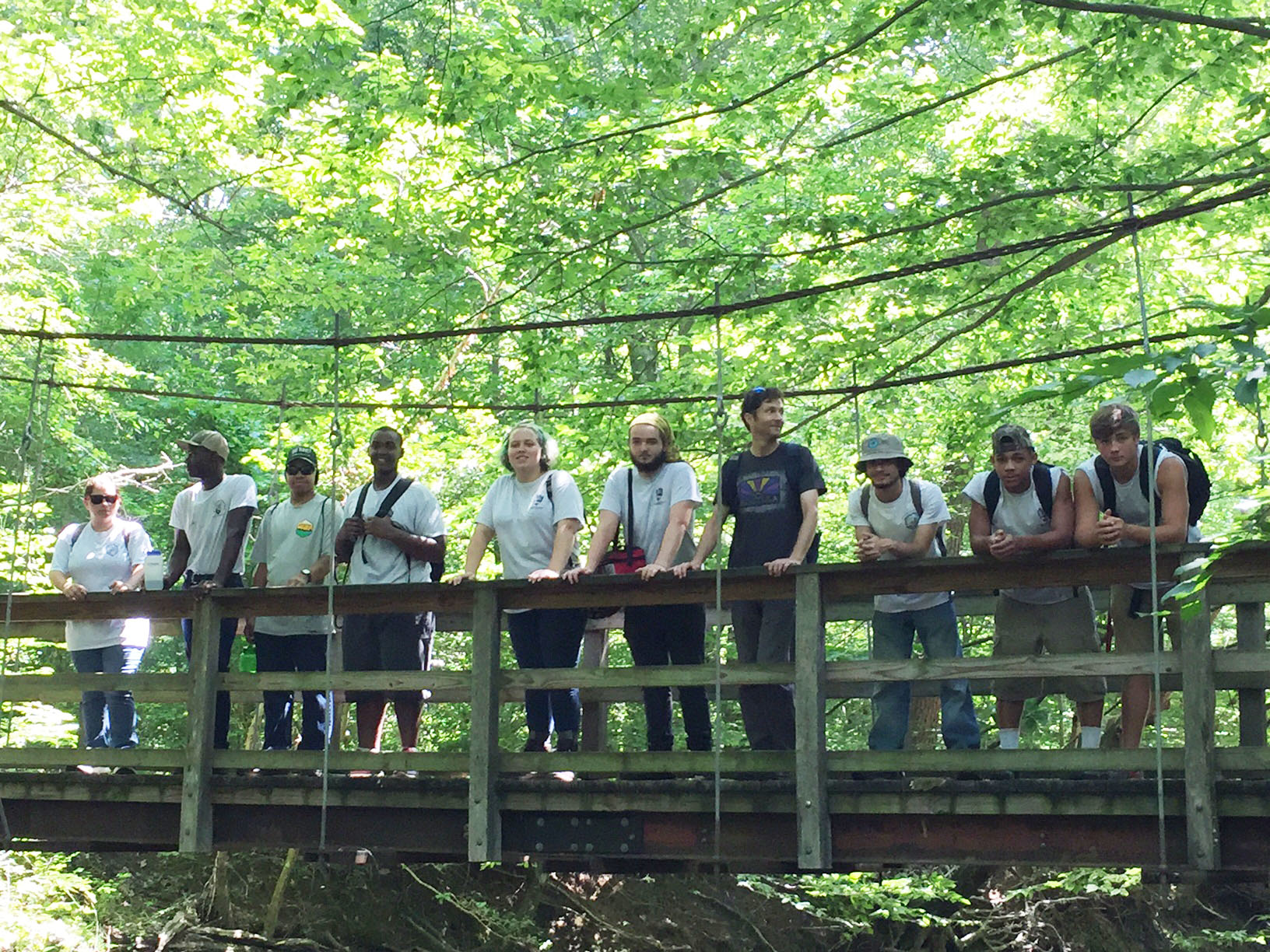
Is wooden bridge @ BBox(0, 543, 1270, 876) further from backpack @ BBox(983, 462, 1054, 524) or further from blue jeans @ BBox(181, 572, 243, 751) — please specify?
backpack @ BBox(983, 462, 1054, 524)

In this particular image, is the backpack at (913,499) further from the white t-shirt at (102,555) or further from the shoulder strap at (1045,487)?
the white t-shirt at (102,555)

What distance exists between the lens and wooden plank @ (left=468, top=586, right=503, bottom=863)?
5.82 meters

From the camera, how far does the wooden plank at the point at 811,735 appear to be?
5316 mm

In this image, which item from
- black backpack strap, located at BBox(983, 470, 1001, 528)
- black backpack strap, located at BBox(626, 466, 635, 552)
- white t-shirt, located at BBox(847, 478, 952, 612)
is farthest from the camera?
black backpack strap, located at BBox(626, 466, 635, 552)

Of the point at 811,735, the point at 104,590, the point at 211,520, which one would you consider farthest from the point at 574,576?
the point at 104,590

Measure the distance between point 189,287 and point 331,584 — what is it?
29.4 ft

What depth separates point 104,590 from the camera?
7.24 metres

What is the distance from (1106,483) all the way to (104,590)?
4838 millimetres

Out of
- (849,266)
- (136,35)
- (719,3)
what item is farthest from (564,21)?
(136,35)

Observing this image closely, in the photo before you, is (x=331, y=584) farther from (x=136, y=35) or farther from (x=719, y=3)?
(x=136, y=35)

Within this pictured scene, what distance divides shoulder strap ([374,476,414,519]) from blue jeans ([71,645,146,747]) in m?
1.60

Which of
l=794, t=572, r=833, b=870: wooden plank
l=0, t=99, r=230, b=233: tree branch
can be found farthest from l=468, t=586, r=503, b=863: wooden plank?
l=0, t=99, r=230, b=233: tree branch

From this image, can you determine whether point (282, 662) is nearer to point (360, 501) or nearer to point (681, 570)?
point (360, 501)

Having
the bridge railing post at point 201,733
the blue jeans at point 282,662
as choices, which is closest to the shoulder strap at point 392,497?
the blue jeans at point 282,662
